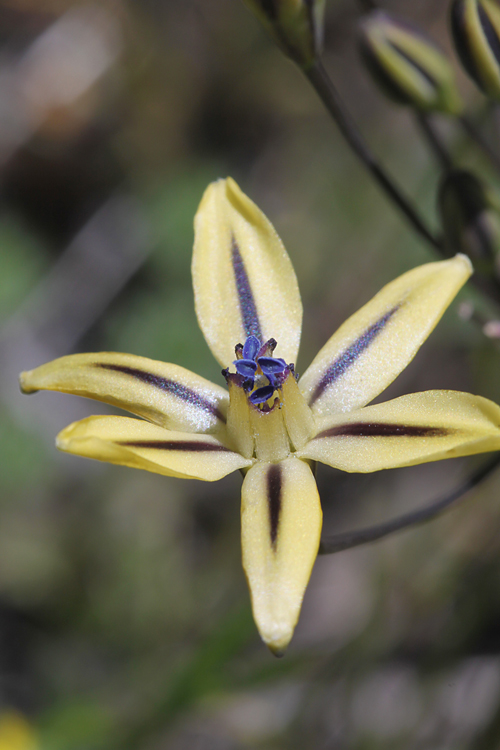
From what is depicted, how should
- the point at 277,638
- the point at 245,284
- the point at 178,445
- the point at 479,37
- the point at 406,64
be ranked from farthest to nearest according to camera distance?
the point at 406,64
the point at 479,37
the point at 245,284
the point at 178,445
the point at 277,638

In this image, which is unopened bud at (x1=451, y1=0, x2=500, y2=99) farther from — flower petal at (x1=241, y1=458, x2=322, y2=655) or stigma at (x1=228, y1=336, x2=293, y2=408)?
flower petal at (x1=241, y1=458, x2=322, y2=655)

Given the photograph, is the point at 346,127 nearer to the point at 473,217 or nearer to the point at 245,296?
the point at 473,217

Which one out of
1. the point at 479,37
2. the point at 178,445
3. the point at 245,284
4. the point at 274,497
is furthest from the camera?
the point at 479,37

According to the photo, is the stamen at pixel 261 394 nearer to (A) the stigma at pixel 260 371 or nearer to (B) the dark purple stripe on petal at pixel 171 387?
(A) the stigma at pixel 260 371

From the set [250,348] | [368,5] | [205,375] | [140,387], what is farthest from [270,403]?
[205,375]

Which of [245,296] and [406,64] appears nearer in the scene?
[245,296]

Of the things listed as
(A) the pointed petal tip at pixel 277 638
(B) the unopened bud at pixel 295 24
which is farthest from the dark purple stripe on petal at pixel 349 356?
(B) the unopened bud at pixel 295 24
